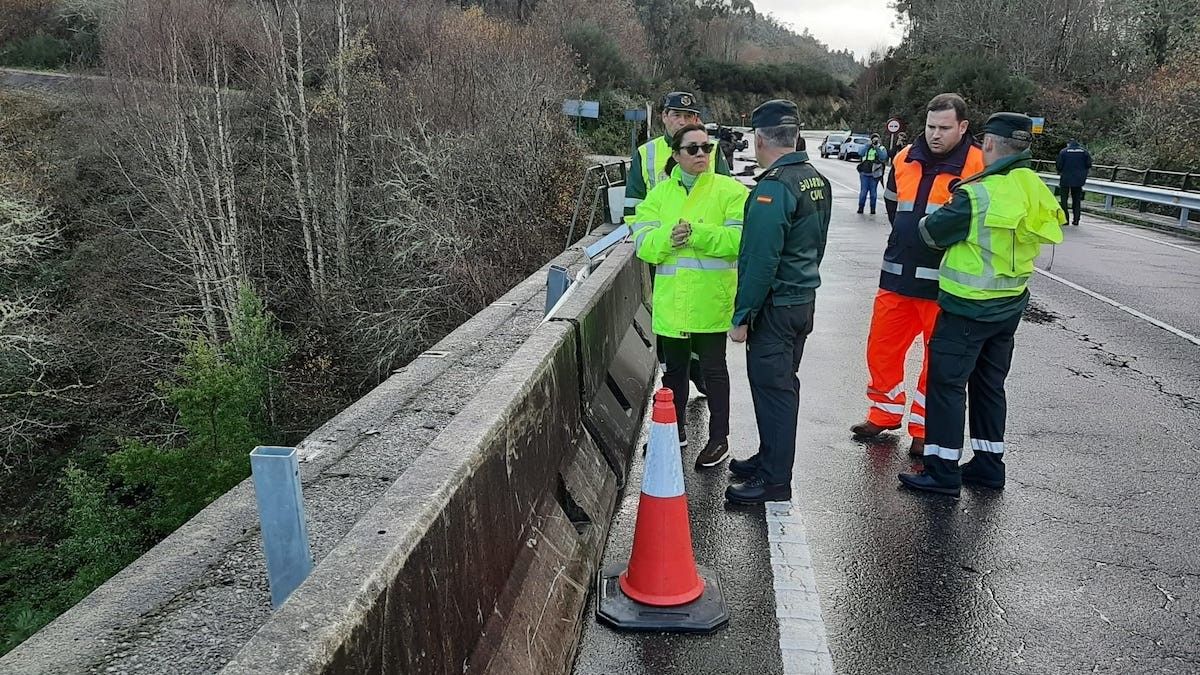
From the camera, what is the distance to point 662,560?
11.8ft

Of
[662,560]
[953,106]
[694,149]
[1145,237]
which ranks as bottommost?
[1145,237]

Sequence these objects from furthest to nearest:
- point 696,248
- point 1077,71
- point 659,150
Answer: point 1077,71
point 659,150
point 696,248

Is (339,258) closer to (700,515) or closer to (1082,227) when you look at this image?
(1082,227)

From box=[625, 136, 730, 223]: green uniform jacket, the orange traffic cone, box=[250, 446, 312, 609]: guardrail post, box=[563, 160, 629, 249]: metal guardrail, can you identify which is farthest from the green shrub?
box=[250, 446, 312, 609]: guardrail post

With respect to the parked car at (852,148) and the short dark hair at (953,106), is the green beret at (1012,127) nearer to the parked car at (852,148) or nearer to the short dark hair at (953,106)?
the short dark hair at (953,106)

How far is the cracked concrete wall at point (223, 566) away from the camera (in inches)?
105

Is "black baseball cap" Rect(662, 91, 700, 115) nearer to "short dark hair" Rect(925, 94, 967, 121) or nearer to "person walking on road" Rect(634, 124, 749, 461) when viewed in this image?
"person walking on road" Rect(634, 124, 749, 461)

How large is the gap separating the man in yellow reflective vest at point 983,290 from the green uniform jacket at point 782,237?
740 mm

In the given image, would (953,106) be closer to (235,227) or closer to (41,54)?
(235,227)

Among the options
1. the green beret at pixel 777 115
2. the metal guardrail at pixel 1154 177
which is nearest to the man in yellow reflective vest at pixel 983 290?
the green beret at pixel 777 115

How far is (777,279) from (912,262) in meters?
1.33

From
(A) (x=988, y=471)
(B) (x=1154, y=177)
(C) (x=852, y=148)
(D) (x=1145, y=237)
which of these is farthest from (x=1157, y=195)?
(C) (x=852, y=148)

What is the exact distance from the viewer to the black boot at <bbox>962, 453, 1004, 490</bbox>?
492 cm

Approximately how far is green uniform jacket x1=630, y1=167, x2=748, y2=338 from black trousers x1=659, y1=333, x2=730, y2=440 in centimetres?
15
